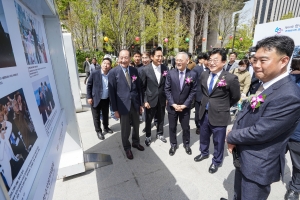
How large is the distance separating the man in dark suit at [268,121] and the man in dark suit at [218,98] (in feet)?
2.83

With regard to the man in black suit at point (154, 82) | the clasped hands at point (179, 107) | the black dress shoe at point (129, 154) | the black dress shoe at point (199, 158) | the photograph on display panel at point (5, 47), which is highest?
the photograph on display panel at point (5, 47)

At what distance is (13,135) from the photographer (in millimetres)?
753

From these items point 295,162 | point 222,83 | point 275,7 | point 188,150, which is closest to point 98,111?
point 188,150

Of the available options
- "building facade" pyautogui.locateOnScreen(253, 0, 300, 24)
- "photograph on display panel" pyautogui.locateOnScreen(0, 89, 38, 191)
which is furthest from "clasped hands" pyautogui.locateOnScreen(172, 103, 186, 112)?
"building facade" pyautogui.locateOnScreen(253, 0, 300, 24)

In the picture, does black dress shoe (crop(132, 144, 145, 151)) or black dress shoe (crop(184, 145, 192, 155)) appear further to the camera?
black dress shoe (crop(132, 144, 145, 151))

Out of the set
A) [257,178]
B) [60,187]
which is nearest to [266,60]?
[257,178]

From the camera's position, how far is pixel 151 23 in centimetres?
1582

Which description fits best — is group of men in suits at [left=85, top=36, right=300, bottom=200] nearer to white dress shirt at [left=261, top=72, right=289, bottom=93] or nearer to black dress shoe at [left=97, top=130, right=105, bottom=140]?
white dress shirt at [left=261, top=72, right=289, bottom=93]

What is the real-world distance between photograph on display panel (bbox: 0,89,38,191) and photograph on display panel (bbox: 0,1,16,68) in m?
0.15

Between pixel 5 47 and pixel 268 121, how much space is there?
1.68 m

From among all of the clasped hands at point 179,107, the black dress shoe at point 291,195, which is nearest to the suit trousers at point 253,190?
the black dress shoe at point 291,195

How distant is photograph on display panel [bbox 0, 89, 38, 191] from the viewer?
663mm

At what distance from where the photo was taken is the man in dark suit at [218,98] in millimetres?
2221

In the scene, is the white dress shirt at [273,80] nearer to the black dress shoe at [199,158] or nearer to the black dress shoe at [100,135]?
the black dress shoe at [199,158]
